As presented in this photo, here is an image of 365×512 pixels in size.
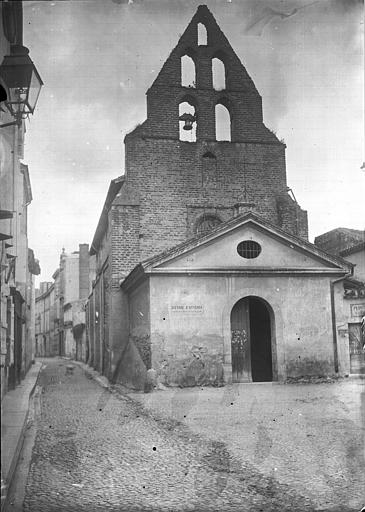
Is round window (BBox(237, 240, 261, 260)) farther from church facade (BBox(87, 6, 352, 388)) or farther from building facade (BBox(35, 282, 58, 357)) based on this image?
building facade (BBox(35, 282, 58, 357))

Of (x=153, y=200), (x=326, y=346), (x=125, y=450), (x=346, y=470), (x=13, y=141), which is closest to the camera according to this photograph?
(x=13, y=141)

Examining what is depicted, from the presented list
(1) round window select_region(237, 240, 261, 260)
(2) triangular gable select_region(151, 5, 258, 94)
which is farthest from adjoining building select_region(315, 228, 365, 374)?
(2) triangular gable select_region(151, 5, 258, 94)

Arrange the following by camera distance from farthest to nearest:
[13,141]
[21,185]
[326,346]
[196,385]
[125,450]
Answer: [326,346] < [196,385] < [125,450] < [21,185] < [13,141]

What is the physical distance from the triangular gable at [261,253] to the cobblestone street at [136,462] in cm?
345

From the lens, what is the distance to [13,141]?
4.30 m

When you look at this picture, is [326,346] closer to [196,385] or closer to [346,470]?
[196,385]

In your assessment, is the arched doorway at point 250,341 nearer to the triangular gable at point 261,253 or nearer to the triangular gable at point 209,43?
the triangular gable at point 261,253

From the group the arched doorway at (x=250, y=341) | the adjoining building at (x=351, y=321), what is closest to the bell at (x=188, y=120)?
the arched doorway at (x=250, y=341)

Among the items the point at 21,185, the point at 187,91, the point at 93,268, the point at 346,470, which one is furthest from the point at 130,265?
the point at 346,470

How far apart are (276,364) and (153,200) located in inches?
247

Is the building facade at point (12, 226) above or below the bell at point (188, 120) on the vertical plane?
below

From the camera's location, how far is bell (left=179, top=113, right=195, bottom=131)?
7.19 meters

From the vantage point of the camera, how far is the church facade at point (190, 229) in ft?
19.0

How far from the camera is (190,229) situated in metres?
7.00
